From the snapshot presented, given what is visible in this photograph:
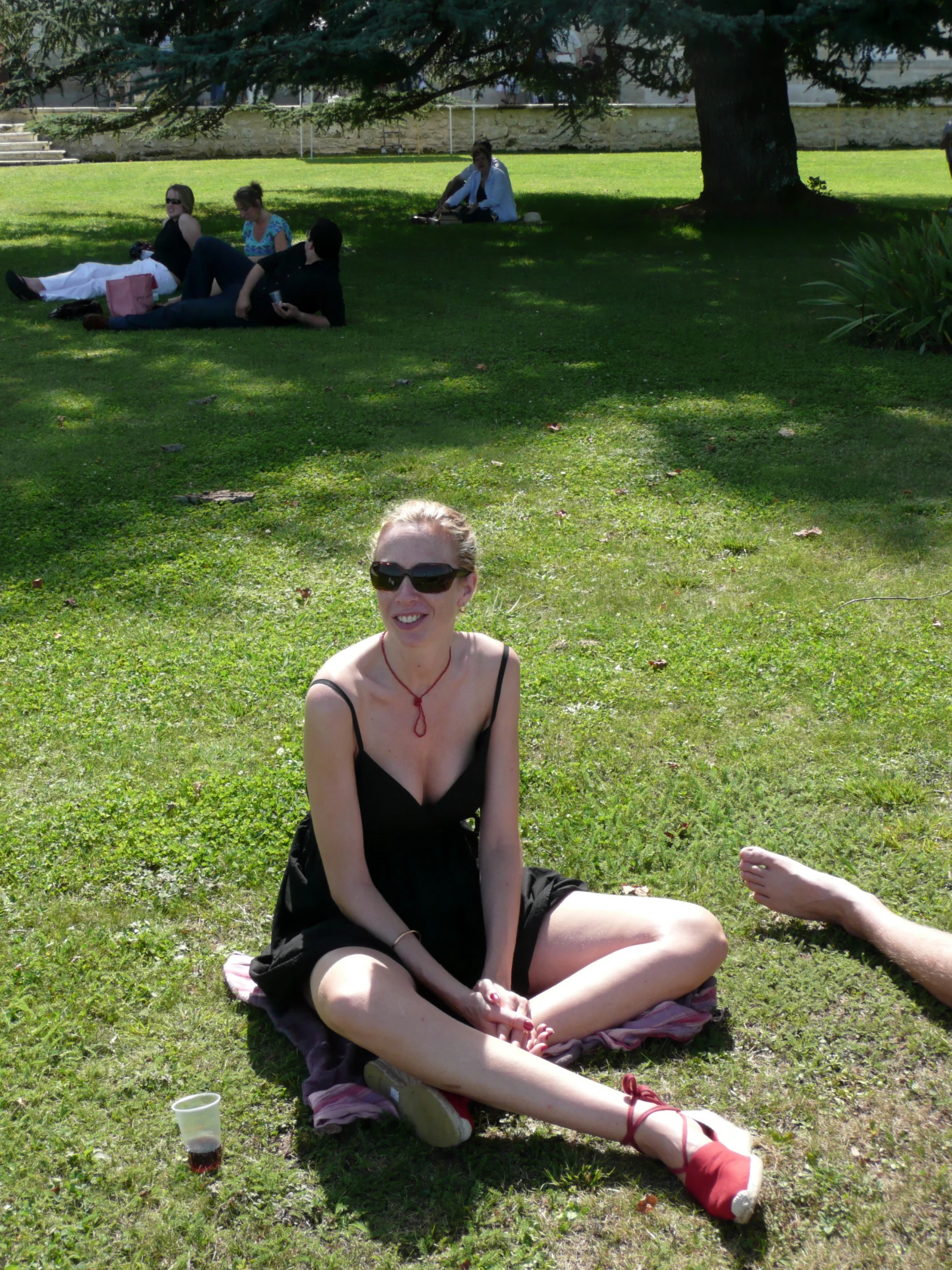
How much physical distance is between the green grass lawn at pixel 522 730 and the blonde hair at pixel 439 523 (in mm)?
1305

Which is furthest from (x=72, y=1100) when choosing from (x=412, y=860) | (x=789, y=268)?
(x=789, y=268)

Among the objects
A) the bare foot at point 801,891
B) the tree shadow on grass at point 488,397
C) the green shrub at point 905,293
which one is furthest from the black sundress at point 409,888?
the green shrub at point 905,293

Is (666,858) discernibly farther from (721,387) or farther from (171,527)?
(721,387)

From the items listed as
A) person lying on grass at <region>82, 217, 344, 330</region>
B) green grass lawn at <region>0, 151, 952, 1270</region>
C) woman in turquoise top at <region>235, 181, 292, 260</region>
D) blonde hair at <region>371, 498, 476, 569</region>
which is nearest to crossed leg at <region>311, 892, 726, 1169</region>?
green grass lawn at <region>0, 151, 952, 1270</region>

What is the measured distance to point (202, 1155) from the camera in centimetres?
269

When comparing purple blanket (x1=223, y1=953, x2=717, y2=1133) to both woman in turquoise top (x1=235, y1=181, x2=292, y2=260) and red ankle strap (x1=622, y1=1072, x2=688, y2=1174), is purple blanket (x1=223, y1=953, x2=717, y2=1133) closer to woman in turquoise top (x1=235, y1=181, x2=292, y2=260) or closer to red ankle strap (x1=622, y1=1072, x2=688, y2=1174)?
red ankle strap (x1=622, y1=1072, x2=688, y2=1174)

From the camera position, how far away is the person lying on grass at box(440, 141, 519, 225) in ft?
58.7

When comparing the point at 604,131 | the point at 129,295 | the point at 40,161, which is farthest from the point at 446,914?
the point at 604,131

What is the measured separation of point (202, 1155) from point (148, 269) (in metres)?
10.8

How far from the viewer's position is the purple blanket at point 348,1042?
2.82 meters

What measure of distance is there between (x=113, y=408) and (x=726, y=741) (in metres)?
Answer: 5.82

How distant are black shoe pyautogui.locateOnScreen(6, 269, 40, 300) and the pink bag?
1534 mm

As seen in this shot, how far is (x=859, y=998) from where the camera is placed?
3238mm

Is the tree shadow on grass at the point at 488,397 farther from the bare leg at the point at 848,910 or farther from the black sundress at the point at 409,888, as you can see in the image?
the black sundress at the point at 409,888
